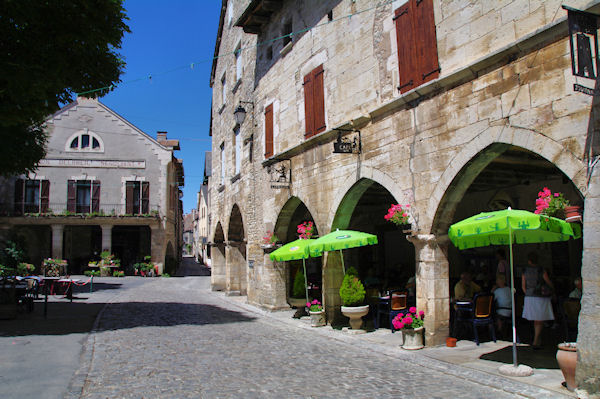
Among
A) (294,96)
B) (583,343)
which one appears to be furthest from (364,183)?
(583,343)

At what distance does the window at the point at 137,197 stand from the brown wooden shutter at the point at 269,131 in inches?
779

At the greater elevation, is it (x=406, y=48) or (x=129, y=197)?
(x=406, y=48)

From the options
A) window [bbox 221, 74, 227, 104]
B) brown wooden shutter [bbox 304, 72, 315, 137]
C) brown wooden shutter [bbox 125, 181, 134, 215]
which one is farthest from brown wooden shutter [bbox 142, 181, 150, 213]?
brown wooden shutter [bbox 304, 72, 315, 137]

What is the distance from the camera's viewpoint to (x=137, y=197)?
32.0m

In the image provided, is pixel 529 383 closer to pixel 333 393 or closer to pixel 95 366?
pixel 333 393

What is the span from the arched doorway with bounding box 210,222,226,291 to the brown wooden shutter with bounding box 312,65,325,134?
38.0ft

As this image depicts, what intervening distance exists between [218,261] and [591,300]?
19.0m

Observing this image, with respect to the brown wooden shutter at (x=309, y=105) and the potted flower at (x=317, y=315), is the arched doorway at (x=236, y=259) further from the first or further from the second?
the potted flower at (x=317, y=315)

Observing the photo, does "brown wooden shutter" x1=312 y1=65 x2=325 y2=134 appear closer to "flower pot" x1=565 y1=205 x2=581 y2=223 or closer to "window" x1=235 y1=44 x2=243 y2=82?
"flower pot" x1=565 y1=205 x2=581 y2=223

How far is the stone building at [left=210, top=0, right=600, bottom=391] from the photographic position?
6.00m

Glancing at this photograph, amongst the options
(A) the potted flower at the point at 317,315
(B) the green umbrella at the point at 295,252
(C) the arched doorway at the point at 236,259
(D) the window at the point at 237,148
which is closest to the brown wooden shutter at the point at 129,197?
(C) the arched doorway at the point at 236,259

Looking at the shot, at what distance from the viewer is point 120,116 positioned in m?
33.0

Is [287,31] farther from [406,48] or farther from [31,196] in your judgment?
[31,196]

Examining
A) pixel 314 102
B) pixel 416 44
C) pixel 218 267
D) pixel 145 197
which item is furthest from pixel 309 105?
pixel 145 197
